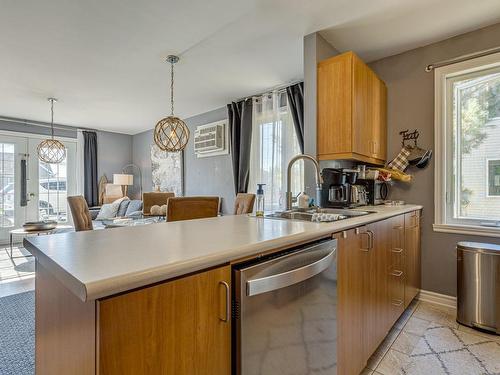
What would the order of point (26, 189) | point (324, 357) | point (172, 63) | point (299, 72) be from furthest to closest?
point (26, 189) < point (299, 72) < point (172, 63) < point (324, 357)

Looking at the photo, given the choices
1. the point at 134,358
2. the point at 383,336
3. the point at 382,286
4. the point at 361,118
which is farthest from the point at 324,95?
the point at 134,358

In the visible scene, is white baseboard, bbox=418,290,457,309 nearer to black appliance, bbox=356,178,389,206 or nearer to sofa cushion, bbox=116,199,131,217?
black appliance, bbox=356,178,389,206

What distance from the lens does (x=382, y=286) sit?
1.79 m

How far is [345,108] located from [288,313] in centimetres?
178

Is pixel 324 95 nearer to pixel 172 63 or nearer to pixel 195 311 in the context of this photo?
pixel 172 63

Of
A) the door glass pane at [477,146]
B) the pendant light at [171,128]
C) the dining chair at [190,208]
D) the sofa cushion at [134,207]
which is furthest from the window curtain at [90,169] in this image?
the door glass pane at [477,146]

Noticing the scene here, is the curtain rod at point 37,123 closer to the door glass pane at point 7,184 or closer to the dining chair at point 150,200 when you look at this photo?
the door glass pane at point 7,184

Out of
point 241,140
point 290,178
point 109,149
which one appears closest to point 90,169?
point 109,149

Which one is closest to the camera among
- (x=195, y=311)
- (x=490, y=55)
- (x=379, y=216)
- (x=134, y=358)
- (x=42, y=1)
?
(x=134, y=358)

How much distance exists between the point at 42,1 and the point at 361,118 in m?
2.57

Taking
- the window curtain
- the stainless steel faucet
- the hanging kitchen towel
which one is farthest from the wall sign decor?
the hanging kitchen towel

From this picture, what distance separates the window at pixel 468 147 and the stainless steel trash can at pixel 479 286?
40cm

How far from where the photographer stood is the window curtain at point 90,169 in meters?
6.13

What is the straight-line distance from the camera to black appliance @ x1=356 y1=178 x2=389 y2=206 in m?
2.72
